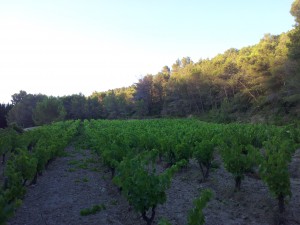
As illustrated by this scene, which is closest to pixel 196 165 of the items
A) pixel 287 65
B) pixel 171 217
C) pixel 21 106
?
pixel 171 217

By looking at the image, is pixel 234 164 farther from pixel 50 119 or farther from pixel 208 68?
pixel 50 119

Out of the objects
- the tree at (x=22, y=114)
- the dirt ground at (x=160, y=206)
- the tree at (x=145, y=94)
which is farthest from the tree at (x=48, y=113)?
the dirt ground at (x=160, y=206)

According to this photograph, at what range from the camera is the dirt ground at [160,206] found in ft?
26.3

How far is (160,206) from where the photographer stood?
898 cm

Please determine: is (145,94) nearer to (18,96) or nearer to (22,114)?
(22,114)

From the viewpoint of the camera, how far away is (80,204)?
9367 millimetres

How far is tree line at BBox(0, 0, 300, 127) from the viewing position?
3259 centimetres

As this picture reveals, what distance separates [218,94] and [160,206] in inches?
1868

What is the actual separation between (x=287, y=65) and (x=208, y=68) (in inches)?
1254

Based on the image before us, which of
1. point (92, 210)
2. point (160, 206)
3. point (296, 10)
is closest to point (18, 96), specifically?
point (296, 10)

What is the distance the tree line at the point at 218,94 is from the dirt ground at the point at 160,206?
16764 millimetres

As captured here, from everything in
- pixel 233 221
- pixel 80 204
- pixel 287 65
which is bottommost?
pixel 233 221

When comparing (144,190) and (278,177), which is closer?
(144,190)

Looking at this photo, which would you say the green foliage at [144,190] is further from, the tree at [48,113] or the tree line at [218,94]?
the tree at [48,113]
